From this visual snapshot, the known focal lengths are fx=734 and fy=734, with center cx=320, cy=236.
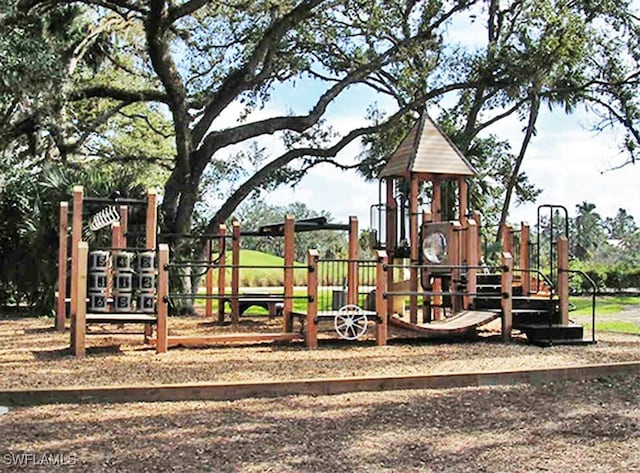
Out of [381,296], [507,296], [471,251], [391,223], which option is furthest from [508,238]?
[381,296]

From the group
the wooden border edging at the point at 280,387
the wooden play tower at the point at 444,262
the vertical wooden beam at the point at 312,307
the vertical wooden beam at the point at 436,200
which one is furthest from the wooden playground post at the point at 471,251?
the wooden border edging at the point at 280,387

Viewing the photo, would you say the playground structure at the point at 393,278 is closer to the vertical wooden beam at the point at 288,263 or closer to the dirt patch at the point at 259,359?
the vertical wooden beam at the point at 288,263

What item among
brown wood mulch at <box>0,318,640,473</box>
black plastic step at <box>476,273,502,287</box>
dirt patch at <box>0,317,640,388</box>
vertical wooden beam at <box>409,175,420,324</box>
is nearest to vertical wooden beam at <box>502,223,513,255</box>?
black plastic step at <box>476,273,502,287</box>

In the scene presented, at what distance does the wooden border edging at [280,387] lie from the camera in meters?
6.14

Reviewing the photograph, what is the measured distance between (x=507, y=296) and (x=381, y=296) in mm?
1983

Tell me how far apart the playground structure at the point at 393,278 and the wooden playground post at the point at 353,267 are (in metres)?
0.02

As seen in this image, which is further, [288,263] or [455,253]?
[455,253]

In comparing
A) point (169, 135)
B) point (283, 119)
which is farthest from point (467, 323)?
point (169, 135)

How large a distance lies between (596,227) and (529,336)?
8062cm

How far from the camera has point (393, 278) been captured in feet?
43.3

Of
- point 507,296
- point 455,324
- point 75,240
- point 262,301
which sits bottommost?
point 455,324

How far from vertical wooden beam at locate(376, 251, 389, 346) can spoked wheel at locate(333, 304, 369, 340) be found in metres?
0.26

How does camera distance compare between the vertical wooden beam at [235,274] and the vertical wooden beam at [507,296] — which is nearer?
the vertical wooden beam at [507,296]

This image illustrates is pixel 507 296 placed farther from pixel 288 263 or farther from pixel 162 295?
pixel 162 295
